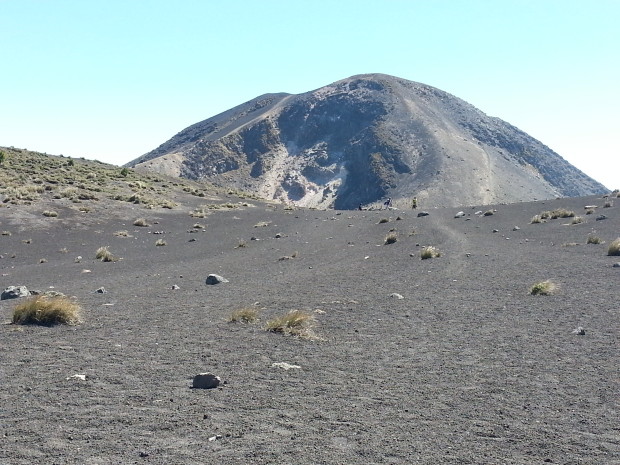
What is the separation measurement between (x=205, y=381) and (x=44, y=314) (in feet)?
14.4

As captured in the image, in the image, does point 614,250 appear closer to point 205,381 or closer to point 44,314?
point 205,381

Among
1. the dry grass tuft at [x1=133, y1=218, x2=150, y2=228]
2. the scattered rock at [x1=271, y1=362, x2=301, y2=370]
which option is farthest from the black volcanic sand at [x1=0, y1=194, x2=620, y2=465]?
the dry grass tuft at [x1=133, y1=218, x2=150, y2=228]

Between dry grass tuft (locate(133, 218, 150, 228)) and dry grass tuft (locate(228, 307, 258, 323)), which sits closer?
dry grass tuft (locate(228, 307, 258, 323))

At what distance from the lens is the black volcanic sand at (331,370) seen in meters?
4.63

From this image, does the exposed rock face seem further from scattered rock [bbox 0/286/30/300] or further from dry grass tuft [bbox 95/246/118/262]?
scattered rock [bbox 0/286/30/300]

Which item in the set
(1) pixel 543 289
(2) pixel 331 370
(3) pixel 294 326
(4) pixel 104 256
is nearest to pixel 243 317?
(3) pixel 294 326

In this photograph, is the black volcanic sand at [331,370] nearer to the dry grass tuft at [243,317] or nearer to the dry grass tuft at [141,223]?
the dry grass tuft at [243,317]

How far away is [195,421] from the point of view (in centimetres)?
511

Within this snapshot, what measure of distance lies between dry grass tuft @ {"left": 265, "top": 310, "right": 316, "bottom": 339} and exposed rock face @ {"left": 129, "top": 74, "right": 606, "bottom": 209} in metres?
90.3

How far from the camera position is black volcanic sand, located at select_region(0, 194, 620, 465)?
15.2 ft

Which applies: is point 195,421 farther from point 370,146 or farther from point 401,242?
point 370,146

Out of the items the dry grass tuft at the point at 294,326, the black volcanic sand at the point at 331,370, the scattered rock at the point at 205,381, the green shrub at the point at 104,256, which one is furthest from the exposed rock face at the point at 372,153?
the scattered rock at the point at 205,381

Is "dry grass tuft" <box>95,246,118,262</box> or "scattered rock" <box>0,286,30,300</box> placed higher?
"scattered rock" <box>0,286,30,300</box>

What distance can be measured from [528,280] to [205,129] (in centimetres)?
15847
